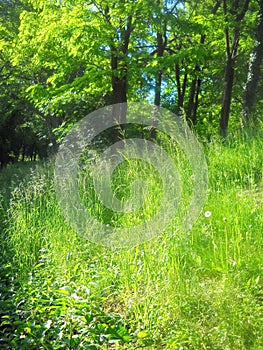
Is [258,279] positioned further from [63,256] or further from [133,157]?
[133,157]

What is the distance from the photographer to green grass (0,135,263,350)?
215 centimetres

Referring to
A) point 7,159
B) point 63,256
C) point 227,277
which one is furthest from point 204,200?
point 7,159

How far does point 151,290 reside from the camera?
2.53 m

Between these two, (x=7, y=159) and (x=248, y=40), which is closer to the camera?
(x=248, y=40)

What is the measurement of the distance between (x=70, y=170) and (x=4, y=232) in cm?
123

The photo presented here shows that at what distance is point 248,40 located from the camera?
484 inches

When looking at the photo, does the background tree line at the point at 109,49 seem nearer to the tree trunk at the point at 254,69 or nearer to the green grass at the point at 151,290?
the tree trunk at the point at 254,69

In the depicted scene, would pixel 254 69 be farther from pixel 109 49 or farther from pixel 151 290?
pixel 151 290

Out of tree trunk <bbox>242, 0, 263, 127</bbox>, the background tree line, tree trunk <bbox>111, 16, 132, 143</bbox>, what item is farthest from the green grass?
tree trunk <bbox>242, 0, 263, 127</bbox>

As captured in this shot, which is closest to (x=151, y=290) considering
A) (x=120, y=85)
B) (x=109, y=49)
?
(x=109, y=49)

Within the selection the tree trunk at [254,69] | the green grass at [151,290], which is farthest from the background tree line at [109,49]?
the green grass at [151,290]

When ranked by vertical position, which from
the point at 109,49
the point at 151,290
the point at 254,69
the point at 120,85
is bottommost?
the point at 151,290

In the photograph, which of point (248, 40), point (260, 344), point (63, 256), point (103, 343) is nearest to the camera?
point (260, 344)

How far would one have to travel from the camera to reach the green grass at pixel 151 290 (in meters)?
2.15
